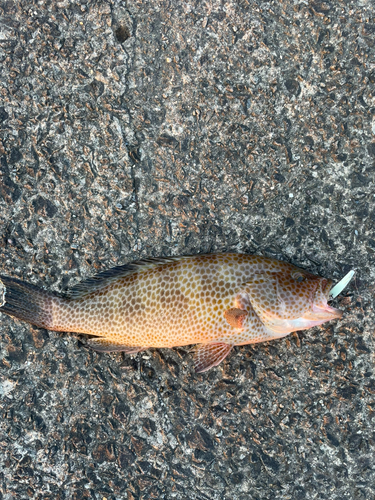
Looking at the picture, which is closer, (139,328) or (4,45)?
(139,328)

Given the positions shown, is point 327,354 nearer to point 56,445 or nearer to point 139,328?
point 139,328

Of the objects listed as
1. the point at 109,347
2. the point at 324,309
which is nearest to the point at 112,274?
the point at 109,347

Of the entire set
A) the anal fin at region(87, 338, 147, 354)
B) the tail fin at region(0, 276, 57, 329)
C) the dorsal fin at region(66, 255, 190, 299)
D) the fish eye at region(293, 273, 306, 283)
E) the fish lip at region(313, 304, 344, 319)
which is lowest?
the anal fin at region(87, 338, 147, 354)

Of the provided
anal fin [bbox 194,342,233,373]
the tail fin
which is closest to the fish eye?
anal fin [bbox 194,342,233,373]

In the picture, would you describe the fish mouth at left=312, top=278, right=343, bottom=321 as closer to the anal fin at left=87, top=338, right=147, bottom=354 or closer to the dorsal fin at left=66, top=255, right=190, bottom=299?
the dorsal fin at left=66, top=255, right=190, bottom=299

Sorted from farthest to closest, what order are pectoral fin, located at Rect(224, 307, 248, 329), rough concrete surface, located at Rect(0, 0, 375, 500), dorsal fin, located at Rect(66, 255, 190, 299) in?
Answer: rough concrete surface, located at Rect(0, 0, 375, 500)
dorsal fin, located at Rect(66, 255, 190, 299)
pectoral fin, located at Rect(224, 307, 248, 329)

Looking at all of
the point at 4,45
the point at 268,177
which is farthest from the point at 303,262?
the point at 4,45
